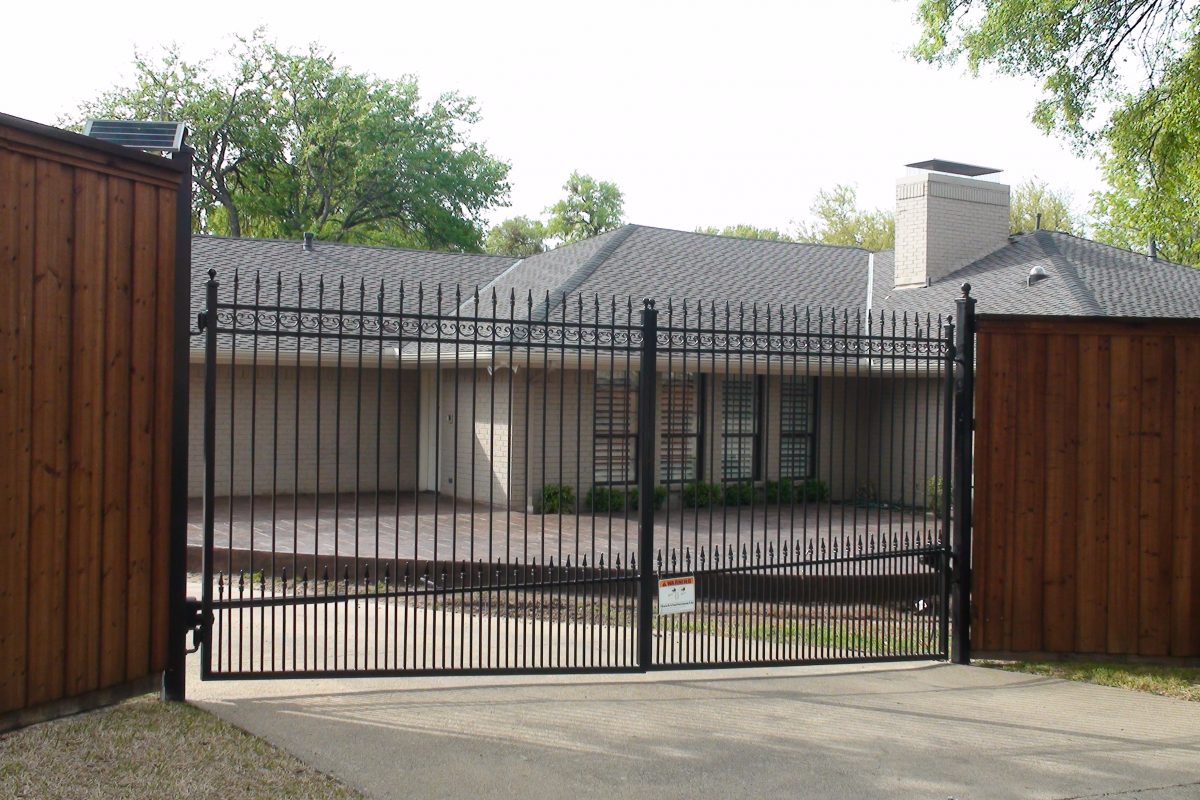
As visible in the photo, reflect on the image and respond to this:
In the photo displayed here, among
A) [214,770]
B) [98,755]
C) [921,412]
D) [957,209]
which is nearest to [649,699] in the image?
[214,770]

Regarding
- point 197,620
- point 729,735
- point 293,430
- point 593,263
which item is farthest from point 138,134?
point 593,263

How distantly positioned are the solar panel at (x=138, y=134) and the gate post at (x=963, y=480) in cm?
532

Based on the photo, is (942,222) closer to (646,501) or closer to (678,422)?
(678,422)

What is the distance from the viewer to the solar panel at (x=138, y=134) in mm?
6219

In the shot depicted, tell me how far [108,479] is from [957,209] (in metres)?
17.5

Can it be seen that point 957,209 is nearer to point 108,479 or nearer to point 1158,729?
point 1158,729

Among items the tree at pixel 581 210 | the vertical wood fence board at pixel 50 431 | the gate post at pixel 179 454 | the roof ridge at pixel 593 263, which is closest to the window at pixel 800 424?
the roof ridge at pixel 593 263

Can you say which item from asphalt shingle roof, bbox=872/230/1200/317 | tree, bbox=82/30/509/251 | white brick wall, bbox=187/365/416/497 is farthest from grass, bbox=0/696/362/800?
tree, bbox=82/30/509/251

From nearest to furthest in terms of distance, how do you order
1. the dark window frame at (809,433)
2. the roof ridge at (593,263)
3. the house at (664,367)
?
the house at (664,367) → the roof ridge at (593,263) → the dark window frame at (809,433)

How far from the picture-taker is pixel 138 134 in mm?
6305

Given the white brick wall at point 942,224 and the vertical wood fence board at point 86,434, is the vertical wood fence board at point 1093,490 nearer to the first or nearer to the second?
the vertical wood fence board at point 86,434

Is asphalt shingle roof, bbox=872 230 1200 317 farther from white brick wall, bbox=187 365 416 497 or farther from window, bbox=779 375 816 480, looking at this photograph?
white brick wall, bbox=187 365 416 497

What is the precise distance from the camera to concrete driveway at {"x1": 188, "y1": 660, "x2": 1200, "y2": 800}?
214 inches

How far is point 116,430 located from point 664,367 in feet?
36.7
